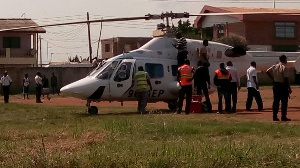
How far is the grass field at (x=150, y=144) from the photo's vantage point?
9.62m

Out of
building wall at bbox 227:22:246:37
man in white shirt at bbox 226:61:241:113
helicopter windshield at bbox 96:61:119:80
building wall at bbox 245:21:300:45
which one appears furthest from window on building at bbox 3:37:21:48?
man in white shirt at bbox 226:61:241:113

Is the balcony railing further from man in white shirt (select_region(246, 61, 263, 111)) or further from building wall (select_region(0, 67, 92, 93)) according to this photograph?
man in white shirt (select_region(246, 61, 263, 111))

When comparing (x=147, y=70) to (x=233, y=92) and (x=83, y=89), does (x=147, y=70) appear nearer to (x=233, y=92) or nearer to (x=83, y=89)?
(x=83, y=89)

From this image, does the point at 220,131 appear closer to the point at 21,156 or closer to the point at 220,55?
the point at 21,156

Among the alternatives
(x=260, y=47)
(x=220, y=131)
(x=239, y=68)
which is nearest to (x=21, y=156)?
(x=220, y=131)

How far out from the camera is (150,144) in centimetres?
1183

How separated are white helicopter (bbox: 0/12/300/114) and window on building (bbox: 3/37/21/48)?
42.0 m

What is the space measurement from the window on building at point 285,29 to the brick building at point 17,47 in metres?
22.5

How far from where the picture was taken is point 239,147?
1055cm

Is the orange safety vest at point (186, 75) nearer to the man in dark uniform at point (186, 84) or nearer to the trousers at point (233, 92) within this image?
the man in dark uniform at point (186, 84)

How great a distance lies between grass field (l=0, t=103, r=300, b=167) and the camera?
9.62m

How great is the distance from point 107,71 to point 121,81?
569mm

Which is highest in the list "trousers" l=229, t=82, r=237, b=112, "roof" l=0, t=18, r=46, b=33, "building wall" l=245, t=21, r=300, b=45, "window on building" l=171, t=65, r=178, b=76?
"roof" l=0, t=18, r=46, b=33

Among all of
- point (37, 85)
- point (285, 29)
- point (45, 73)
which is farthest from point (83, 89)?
point (285, 29)
